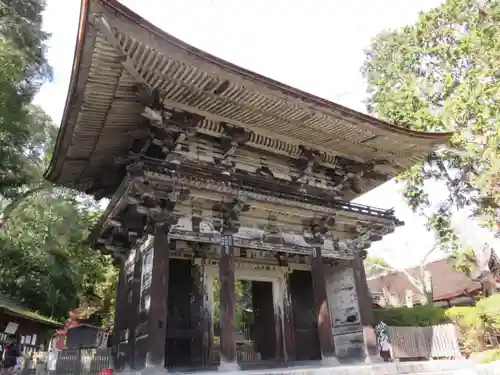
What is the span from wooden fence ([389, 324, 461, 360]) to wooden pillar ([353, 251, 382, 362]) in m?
1.67

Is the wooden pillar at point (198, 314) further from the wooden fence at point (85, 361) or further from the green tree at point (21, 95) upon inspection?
the green tree at point (21, 95)

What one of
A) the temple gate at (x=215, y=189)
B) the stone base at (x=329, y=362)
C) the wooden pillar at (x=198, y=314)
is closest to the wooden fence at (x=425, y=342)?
the temple gate at (x=215, y=189)

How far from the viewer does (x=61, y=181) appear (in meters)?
11.3

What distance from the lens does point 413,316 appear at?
15.4 meters

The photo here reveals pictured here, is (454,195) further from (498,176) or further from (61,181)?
(61,181)

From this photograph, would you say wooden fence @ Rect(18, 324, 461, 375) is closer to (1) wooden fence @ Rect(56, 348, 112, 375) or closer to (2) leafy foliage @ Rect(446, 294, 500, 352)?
(1) wooden fence @ Rect(56, 348, 112, 375)

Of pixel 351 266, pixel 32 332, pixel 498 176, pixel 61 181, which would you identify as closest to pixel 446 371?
pixel 351 266

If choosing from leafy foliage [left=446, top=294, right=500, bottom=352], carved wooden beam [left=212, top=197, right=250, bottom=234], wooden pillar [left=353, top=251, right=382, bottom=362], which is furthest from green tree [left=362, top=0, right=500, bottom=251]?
carved wooden beam [left=212, top=197, right=250, bottom=234]

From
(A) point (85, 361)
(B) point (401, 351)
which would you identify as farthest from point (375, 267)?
(A) point (85, 361)

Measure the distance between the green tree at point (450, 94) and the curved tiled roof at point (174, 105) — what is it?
21.4ft

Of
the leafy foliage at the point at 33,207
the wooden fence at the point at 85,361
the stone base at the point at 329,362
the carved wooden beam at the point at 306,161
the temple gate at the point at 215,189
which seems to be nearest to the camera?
the temple gate at the point at 215,189

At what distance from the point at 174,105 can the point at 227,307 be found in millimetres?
4677

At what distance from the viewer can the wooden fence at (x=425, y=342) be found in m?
11.7

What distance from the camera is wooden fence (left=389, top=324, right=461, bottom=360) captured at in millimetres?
11672
